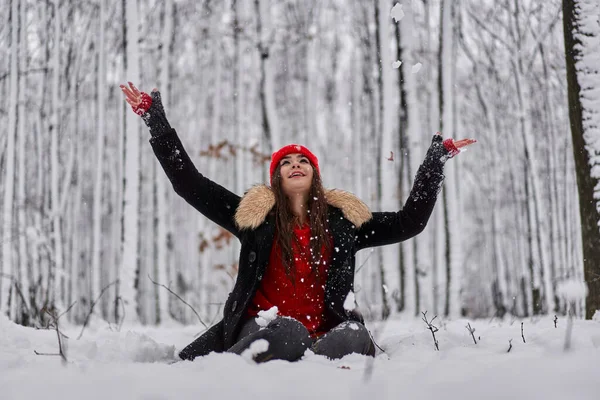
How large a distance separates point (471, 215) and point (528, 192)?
564 inches

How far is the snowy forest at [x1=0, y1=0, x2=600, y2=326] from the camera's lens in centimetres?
625

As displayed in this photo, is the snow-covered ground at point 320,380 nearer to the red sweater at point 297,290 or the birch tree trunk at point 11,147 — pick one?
the red sweater at point 297,290

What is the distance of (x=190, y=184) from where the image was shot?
9.27 ft

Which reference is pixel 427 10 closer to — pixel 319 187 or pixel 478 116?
pixel 478 116

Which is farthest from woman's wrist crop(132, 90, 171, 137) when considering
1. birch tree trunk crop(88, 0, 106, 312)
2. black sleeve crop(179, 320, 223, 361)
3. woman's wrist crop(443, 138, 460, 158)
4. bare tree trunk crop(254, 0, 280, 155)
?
birch tree trunk crop(88, 0, 106, 312)

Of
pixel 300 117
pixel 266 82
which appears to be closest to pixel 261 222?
pixel 266 82

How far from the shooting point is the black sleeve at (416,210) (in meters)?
2.89

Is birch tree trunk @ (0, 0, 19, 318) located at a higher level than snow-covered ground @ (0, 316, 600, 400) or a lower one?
higher

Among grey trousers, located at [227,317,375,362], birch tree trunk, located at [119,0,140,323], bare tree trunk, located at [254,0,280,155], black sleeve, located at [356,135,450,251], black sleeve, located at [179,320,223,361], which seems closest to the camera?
grey trousers, located at [227,317,375,362]

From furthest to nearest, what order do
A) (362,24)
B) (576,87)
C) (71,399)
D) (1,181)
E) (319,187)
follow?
(362,24) < (1,181) < (576,87) < (319,187) < (71,399)

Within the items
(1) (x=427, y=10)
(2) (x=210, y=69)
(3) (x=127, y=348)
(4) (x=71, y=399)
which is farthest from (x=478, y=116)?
(4) (x=71, y=399)

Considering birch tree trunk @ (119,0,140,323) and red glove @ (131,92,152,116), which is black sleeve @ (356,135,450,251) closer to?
red glove @ (131,92,152,116)

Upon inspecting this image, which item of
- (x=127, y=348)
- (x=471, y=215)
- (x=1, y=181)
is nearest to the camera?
(x=127, y=348)

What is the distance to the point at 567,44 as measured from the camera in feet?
11.5
